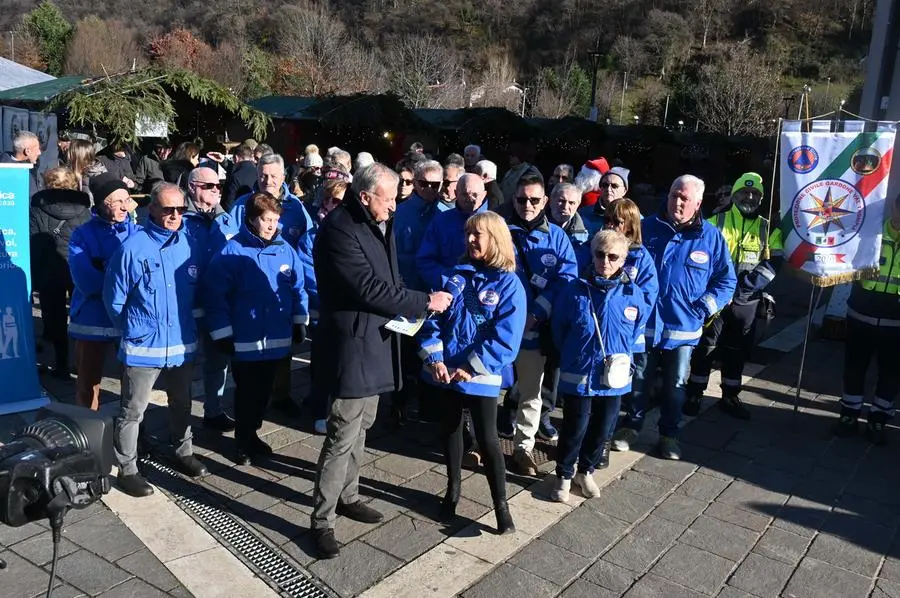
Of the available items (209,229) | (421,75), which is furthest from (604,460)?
(421,75)

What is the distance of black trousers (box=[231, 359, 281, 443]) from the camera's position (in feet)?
15.2

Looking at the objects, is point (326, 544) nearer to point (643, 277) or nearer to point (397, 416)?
point (397, 416)

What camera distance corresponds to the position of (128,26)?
7500 centimetres

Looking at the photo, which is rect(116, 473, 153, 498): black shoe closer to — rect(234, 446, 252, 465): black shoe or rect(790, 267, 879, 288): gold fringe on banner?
rect(234, 446, 252, 465): black shoe

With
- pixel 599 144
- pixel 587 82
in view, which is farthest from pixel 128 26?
pixel 599 144

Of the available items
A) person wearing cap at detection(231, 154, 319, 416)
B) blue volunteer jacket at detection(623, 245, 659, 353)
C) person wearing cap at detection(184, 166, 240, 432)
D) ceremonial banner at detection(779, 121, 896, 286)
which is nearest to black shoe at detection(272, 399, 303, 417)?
person wearing cap at detection(231, 154, 319, 416)

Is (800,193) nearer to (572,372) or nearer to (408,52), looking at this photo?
(572,372)

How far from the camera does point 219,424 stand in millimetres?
5316

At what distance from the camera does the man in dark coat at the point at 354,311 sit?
350cm

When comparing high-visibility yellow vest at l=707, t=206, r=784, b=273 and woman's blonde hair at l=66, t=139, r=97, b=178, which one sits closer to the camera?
high-visibility yellow vest at l=707, t=206, r=784, b=273

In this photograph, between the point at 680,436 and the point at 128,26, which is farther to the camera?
the point at 128,26

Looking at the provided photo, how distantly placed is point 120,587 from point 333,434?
3.85 ft

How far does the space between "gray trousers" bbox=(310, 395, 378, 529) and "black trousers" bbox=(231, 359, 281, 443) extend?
44.5 inches

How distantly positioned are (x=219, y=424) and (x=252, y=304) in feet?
4.09
